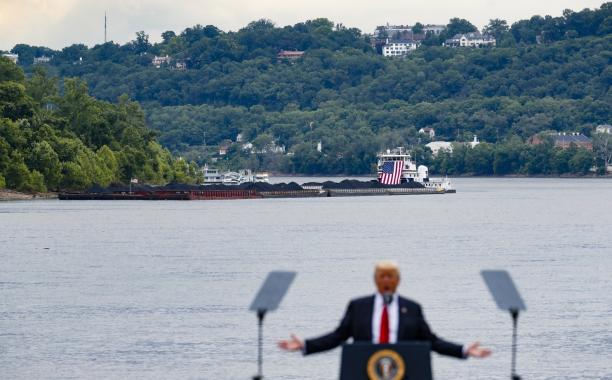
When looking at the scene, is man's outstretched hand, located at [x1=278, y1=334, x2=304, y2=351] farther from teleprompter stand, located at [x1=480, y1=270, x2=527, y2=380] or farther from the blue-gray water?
the blue-gray water

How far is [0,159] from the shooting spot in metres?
170

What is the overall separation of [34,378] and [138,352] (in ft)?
18.3

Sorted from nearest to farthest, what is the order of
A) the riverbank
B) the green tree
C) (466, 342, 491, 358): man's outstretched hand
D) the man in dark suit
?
(466, 342, 491, 358): man's outstretched hand → the man in dark suit → the green tree → the riverbank

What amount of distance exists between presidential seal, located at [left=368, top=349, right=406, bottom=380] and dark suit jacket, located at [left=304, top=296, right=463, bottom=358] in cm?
35

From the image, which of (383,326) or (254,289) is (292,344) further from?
(254,289)

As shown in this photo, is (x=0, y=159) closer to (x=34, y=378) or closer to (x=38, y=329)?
(x=38, y=329)

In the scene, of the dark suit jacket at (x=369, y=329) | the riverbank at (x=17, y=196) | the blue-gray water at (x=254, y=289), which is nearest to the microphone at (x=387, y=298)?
the dark suit jacket at (x=369, y=329)

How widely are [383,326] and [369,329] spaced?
0.18 metres

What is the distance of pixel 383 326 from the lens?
19828mm

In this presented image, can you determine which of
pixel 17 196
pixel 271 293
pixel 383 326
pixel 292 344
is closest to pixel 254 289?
pixel 271 293

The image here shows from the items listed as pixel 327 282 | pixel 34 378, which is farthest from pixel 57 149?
pixel 34 378

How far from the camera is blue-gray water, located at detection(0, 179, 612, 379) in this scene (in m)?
45.8

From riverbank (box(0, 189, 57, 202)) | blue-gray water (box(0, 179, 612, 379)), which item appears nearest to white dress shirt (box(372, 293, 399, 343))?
blue-gray water (box(0, 179, 612, 379))

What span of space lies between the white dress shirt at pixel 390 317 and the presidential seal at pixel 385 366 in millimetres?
276
